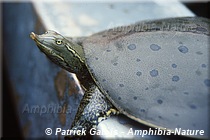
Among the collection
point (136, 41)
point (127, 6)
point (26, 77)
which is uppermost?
point (127, 6)

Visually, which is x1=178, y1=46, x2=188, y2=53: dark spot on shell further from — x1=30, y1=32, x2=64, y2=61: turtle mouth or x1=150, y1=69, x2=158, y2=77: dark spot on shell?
x1=30, y1=32, x2=64, y2=61: turtle mouth

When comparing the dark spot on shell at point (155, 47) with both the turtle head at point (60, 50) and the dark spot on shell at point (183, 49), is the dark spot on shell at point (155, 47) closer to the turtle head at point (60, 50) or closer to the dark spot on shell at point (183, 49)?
the dark spot on shell at point (183, 49)

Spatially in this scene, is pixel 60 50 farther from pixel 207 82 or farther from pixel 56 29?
pixel 56 29

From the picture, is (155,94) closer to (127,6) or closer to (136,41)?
(136,41)

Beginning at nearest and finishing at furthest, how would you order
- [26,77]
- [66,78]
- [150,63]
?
[150,63]
[66,78]
[26,77]

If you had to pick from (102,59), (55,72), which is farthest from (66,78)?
(102,59)

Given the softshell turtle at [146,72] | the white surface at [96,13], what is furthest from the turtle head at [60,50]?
the white surface at [96,13]

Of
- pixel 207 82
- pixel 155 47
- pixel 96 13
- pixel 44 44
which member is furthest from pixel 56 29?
pixel 207 82
